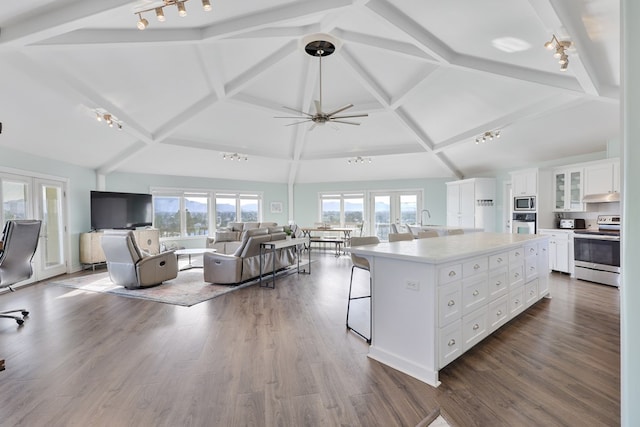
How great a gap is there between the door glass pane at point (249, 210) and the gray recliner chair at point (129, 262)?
17.0 ft

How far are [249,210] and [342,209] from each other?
3.11 meters

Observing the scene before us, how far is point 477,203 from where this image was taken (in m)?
7.80

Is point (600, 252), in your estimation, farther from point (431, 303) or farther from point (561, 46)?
point (431, 303)

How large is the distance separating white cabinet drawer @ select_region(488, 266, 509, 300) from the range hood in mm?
3458

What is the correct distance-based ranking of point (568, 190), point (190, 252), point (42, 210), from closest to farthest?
point (42, 210) < point (568, 190) < point (190, 252)

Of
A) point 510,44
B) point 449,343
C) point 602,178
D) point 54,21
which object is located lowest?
point 449,343

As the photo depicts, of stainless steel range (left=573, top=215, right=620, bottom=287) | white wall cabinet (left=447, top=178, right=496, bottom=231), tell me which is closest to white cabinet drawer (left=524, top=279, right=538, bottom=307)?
stainless steel range (left=573, top=215, right=620, bottom=287)

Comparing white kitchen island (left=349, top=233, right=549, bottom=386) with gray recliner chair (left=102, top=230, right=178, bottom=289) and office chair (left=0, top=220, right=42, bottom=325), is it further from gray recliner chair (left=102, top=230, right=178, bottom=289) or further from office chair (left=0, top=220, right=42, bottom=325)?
gray recliner chair (left=102, top=230, right=178, bottom=289)

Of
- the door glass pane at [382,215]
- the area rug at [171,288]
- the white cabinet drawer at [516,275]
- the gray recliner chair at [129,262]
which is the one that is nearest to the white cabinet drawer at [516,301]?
the white cabinet drawer at [516,275]

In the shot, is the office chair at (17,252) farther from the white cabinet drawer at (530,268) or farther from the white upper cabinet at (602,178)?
the white upper cabinet at (602,178)

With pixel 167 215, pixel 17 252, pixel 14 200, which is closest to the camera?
pixel 17 252

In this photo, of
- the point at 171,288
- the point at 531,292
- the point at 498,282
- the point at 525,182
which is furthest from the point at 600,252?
the point at 171,288

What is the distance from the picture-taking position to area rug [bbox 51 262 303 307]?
429 centimetres

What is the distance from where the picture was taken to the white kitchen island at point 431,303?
2238 mm
